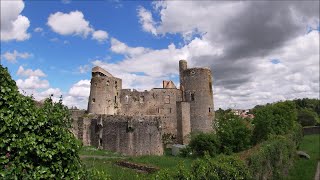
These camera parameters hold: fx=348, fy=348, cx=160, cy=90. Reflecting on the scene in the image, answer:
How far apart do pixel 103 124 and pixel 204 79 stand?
16970 millimetres

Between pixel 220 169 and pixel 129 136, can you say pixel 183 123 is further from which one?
pixel 220 169

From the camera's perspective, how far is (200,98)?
49781 millimetres

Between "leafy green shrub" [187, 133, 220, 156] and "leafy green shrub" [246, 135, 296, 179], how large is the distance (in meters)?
13.3

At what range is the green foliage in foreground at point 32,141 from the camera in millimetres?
6367

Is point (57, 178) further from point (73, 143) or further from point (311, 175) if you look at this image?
point (311, 175)

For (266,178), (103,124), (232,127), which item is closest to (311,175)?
(266,178)

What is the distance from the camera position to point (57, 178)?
6707mm

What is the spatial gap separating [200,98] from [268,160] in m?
29.1

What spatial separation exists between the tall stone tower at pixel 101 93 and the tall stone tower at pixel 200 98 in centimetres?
1105

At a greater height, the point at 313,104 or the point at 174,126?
the point at 313,104

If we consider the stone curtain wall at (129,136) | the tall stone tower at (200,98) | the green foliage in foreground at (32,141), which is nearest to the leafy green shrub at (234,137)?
the tall stone tower at (200,98)

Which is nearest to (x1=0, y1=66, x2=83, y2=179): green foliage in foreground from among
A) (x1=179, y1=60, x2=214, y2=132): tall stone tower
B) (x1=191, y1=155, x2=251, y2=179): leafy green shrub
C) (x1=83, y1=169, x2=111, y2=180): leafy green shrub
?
(x1=83, y1=169, x2=111, y2=180): leafy green shrub

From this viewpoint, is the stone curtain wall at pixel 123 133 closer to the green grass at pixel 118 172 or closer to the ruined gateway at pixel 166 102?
the ruined gateway at pixel 166 102

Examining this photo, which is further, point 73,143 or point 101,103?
point 101,103
